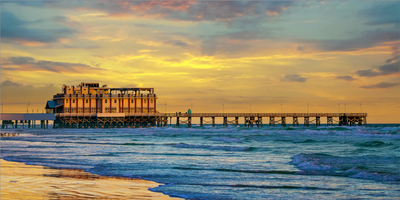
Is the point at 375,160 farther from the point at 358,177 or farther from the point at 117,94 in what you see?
the point at 117,94

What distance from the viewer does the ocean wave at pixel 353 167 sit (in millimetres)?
14577

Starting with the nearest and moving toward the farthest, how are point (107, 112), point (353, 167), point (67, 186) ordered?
point (67, 186), point (353, 167), point (107, 112)

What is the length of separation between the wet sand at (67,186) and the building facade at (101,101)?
3324 inches

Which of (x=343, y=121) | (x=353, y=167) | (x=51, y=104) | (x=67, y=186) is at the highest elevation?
(x=51, y=104)

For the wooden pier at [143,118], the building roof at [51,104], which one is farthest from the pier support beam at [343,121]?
the building roof at [51,104]

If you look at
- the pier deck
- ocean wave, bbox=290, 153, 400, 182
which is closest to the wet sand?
ocean wave, bbox=290, 153, 400, 182

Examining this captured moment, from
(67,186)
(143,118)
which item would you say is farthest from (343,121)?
(67,186)

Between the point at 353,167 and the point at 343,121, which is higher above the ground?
the point at 343,121

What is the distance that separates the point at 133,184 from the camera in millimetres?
13438

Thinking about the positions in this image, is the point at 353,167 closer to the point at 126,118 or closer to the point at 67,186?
the point at 67,186

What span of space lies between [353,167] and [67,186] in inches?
440

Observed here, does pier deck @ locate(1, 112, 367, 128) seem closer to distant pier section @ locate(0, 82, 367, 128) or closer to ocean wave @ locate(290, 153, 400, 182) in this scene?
distant pier section @ locate(0, 82, 367, 128)

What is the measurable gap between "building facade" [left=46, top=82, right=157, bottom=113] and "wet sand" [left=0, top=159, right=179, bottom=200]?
84.4 meters

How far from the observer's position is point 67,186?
12828mm
